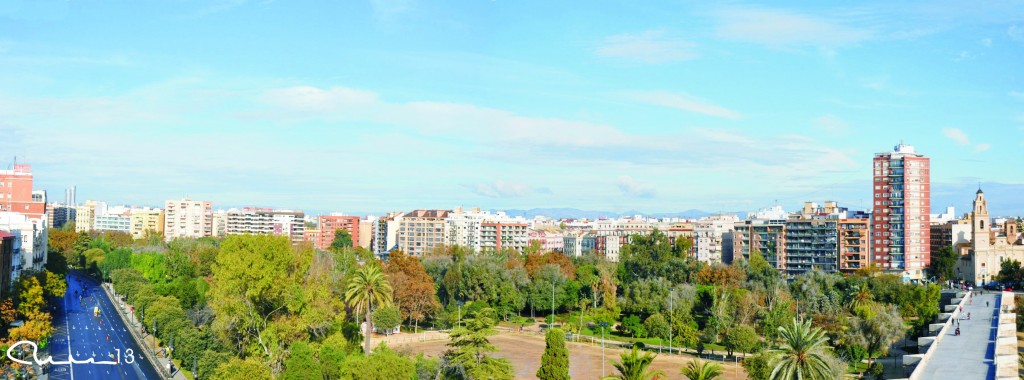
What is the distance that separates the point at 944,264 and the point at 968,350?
56.0m

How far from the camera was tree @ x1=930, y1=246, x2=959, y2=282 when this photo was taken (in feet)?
320

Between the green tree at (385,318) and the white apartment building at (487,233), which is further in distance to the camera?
the white apartment building at (487,233)

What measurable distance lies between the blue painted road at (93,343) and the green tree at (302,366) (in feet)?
35.7

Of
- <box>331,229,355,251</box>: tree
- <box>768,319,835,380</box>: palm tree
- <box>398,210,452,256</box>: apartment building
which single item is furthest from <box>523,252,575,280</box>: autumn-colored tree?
<box>768,319,835,380</box>: palm tree

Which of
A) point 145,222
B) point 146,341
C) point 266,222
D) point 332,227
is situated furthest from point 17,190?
point 145,222

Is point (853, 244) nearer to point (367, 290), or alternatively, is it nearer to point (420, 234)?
point (420, 234)

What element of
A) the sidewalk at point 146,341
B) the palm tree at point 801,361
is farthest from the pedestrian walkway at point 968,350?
the sidewalk at point 146,341

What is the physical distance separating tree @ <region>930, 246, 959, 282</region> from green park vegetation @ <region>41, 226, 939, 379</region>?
11.3 meters

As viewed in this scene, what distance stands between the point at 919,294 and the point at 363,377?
56801 mm

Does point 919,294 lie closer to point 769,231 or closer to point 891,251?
point 891,251

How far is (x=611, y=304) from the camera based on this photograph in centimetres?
8050

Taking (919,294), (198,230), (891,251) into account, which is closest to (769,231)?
(891,251)

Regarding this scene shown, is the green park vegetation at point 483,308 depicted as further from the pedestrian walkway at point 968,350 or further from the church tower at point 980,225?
the church tower at point 980,225

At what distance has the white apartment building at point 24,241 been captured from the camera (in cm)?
6562
